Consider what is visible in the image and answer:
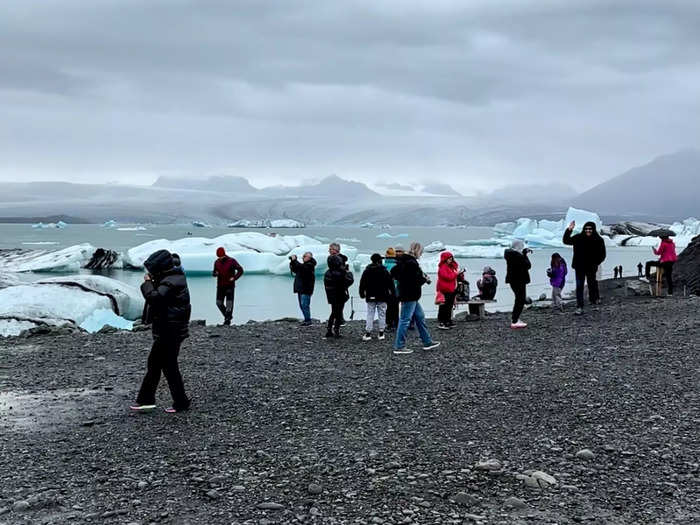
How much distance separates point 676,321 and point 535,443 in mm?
7017

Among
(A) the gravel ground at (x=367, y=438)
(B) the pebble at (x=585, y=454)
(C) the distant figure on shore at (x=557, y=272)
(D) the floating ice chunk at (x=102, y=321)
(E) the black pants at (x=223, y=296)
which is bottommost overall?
(D) the floating ice chunk at (x=102, y=321)

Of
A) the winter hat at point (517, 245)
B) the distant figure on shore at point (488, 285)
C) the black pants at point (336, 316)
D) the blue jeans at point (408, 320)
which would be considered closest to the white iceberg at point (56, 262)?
the distant figure on shore at point (488, 285)

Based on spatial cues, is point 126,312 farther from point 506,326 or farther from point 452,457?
point 452,457

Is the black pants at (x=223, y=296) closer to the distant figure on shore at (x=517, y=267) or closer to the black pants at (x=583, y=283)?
the distant figure on shore at (x=517, y=267)

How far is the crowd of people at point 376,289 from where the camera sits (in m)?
5.60

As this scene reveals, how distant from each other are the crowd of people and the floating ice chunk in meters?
4.69

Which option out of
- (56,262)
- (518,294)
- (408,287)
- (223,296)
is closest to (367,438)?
(408,287)

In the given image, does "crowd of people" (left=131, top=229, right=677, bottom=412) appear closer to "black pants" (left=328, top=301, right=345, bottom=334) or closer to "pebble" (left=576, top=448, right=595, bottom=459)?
"black pants" (left=328, top=301, right=345, bottom=334)

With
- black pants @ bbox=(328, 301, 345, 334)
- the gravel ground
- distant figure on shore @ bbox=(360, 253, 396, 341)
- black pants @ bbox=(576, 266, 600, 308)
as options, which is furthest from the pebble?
black pants @ bbox=(576, 266, 600, 308)

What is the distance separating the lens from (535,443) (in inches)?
189

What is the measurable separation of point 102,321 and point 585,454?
533 inches

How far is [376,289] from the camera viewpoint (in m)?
9.32

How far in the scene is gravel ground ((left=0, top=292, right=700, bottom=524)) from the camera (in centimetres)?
381

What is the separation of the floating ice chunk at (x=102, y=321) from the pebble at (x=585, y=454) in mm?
12565
